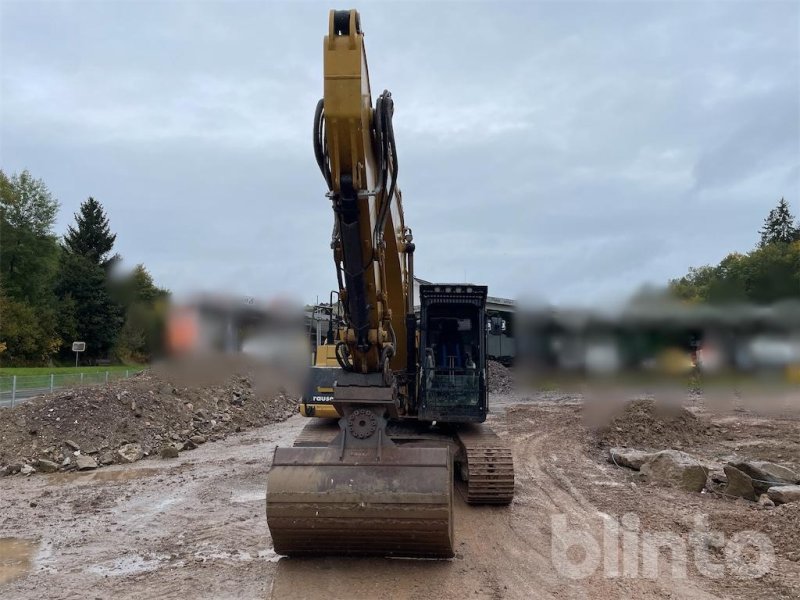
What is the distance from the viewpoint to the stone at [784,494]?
964 cm

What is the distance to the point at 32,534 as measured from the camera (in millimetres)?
9359

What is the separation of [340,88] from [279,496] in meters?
3.80

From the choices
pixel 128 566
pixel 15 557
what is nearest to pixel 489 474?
pixel 128 566

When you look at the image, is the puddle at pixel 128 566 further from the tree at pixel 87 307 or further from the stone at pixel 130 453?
the tree at pixel 87 307

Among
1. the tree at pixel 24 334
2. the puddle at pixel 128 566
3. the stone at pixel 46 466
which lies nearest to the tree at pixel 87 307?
the stone at pixel 46 466

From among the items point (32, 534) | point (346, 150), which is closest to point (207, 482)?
point (32, 534)

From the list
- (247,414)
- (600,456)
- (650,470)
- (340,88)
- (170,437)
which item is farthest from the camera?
(247,414)

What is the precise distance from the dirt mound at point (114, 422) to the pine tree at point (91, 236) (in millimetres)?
13170

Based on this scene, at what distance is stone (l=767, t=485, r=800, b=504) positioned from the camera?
964 centimetres

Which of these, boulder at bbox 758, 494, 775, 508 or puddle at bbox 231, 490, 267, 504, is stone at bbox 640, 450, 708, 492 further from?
puddle at bbox 231, 490, 267, 504

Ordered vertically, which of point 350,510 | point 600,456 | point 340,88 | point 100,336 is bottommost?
point 600,456

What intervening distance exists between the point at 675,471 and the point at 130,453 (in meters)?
12.0

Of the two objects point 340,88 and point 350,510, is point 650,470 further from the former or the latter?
point 340,88

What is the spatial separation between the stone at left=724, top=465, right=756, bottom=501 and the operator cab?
4312 millimetres
